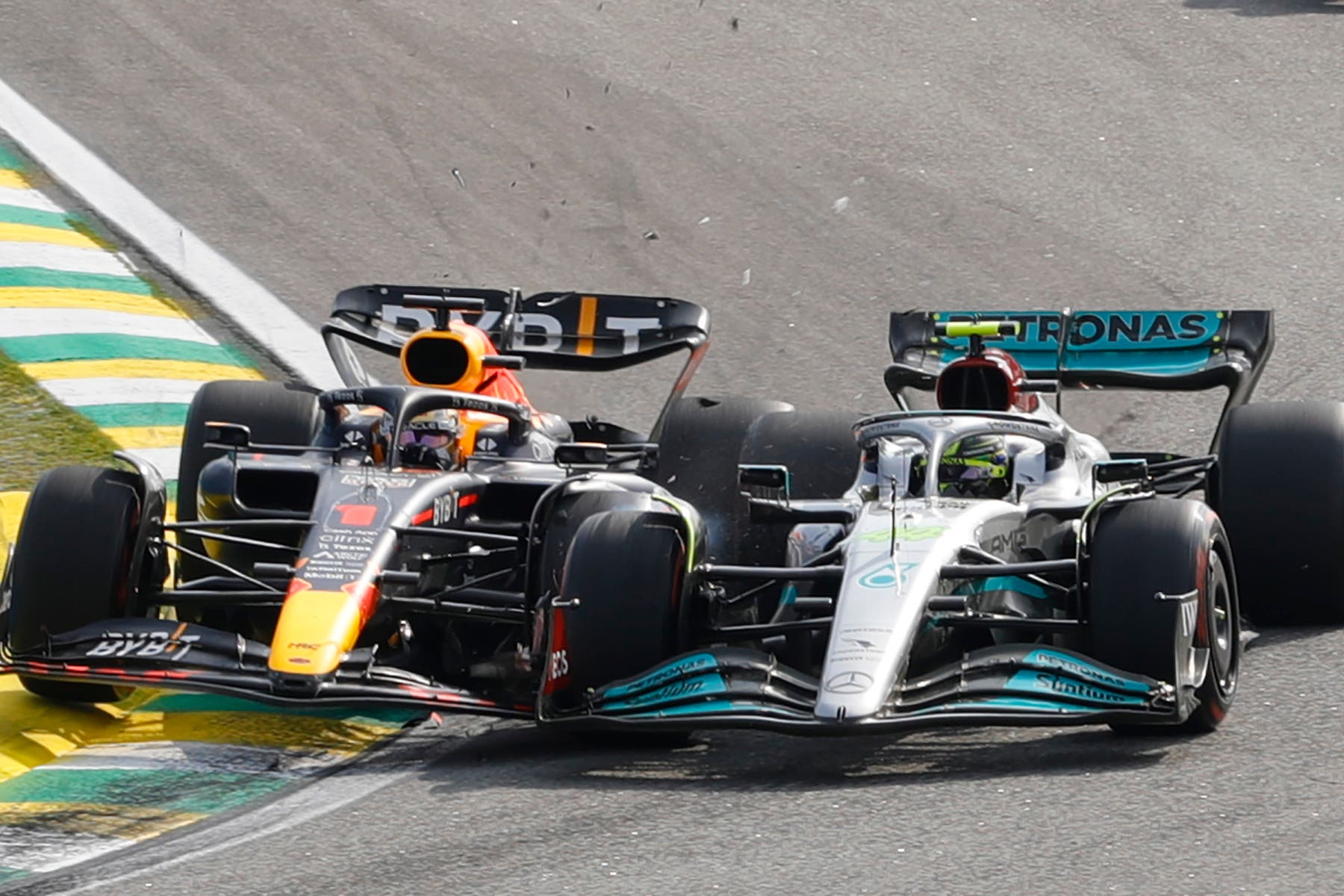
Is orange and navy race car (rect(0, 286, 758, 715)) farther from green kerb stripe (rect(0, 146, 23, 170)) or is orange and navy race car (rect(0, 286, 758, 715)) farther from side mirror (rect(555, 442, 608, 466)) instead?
green kerb stripe (rect(0, 146, 23, 170))

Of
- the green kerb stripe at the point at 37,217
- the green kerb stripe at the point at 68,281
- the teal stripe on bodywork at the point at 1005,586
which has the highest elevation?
the green kerb stripe at the point at 37,217

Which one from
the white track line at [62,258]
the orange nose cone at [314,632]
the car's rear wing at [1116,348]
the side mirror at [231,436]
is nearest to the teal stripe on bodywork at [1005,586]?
the orange nose cone at [314,632]

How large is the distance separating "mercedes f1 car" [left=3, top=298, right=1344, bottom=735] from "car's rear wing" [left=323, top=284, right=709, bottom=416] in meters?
0.17

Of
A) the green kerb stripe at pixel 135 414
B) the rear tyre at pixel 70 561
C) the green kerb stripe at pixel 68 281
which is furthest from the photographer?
the green kerb stripe at pixel 68 281

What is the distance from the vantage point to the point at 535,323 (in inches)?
464

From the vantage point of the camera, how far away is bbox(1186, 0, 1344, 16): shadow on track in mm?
20906

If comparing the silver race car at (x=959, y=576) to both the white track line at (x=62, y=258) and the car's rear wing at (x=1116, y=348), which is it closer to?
the car's rear wing at (x=1116, y=348)

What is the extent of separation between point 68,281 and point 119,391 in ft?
5.89

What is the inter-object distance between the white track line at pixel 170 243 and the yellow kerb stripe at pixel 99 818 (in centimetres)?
623

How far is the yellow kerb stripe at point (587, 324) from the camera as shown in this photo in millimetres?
11695

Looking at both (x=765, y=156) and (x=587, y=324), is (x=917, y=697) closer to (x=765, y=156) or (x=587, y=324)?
(x=587, y=324)

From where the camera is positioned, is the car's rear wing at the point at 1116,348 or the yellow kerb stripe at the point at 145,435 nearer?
the car's rear wing at the point at 1116,348

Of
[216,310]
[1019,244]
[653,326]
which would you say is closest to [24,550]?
[653,326]

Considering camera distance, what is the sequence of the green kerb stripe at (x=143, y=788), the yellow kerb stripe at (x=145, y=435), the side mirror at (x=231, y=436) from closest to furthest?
the green kerb stripe at (x=143, y=788) < the side mirror at (x=231, y=436) < the yellow kerb stripe at (x=145, y=435)
